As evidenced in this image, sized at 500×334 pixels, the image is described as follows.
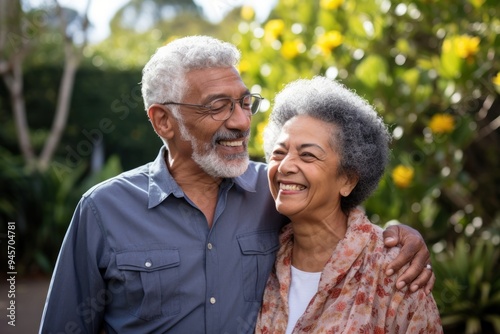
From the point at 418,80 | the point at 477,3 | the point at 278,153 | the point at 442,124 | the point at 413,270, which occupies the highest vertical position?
the point at 477,3

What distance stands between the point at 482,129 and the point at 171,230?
3.22 meters

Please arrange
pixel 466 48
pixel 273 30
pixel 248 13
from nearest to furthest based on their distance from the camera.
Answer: pixel 466 48, pixel 273 30, pixel 248 13

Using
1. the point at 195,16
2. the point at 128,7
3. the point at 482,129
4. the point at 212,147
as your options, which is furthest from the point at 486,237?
the point at 128,7

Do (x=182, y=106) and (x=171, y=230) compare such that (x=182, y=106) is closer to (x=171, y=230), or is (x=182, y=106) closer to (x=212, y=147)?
(x=212, y=147)

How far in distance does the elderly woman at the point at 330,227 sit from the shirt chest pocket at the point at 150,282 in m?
0.37

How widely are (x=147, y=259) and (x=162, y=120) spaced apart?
2.18 ft

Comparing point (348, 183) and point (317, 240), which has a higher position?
point (348, 183)

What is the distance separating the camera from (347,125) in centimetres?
272

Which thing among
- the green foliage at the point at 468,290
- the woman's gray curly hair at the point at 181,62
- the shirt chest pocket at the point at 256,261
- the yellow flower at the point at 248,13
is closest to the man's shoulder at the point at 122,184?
the woman's gray curly hair at the point at 181,62

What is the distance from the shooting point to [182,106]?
9.71 ft

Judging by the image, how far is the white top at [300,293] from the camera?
2691mm

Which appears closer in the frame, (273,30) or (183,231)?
(183,231)

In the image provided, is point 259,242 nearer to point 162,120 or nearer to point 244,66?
point 162,120

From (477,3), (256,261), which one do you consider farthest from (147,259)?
(477,3)
